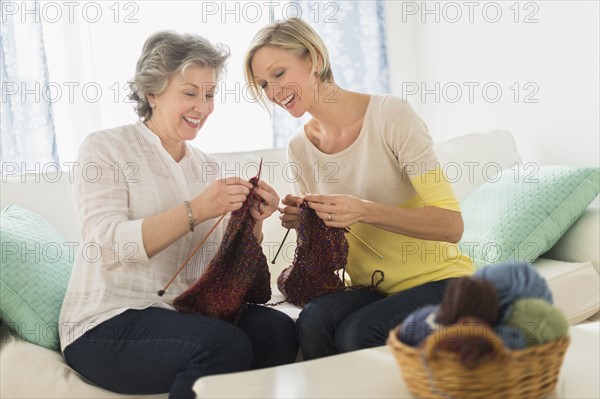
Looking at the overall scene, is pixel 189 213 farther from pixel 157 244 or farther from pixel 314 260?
pixel 314 260

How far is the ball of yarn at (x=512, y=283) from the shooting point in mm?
1107

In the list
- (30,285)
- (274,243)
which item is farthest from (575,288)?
(30,285)

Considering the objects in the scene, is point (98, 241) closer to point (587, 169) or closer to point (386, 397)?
point (386, 397)

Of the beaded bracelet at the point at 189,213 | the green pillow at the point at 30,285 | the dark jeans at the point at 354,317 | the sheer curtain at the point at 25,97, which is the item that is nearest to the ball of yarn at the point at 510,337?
the dark jeans at the point at 354,317

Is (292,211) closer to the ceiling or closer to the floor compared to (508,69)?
closer to the floor

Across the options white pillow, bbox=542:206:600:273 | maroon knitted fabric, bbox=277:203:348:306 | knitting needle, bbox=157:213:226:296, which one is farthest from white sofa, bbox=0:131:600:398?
knitting needle, bbox=157:213:226:296

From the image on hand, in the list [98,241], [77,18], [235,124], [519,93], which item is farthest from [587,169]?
[77,18]

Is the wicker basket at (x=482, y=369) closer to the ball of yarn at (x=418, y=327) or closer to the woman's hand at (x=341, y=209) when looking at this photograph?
the ball of yarn at (x=418, y=327)

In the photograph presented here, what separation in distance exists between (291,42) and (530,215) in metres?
0.92

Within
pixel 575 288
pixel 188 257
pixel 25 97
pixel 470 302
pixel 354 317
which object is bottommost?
pixel 575 288

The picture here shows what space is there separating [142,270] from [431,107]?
2.17m

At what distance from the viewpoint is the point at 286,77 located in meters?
1.89

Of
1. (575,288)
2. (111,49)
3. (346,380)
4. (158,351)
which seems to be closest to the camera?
(346,380)

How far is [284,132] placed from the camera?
358 cm
